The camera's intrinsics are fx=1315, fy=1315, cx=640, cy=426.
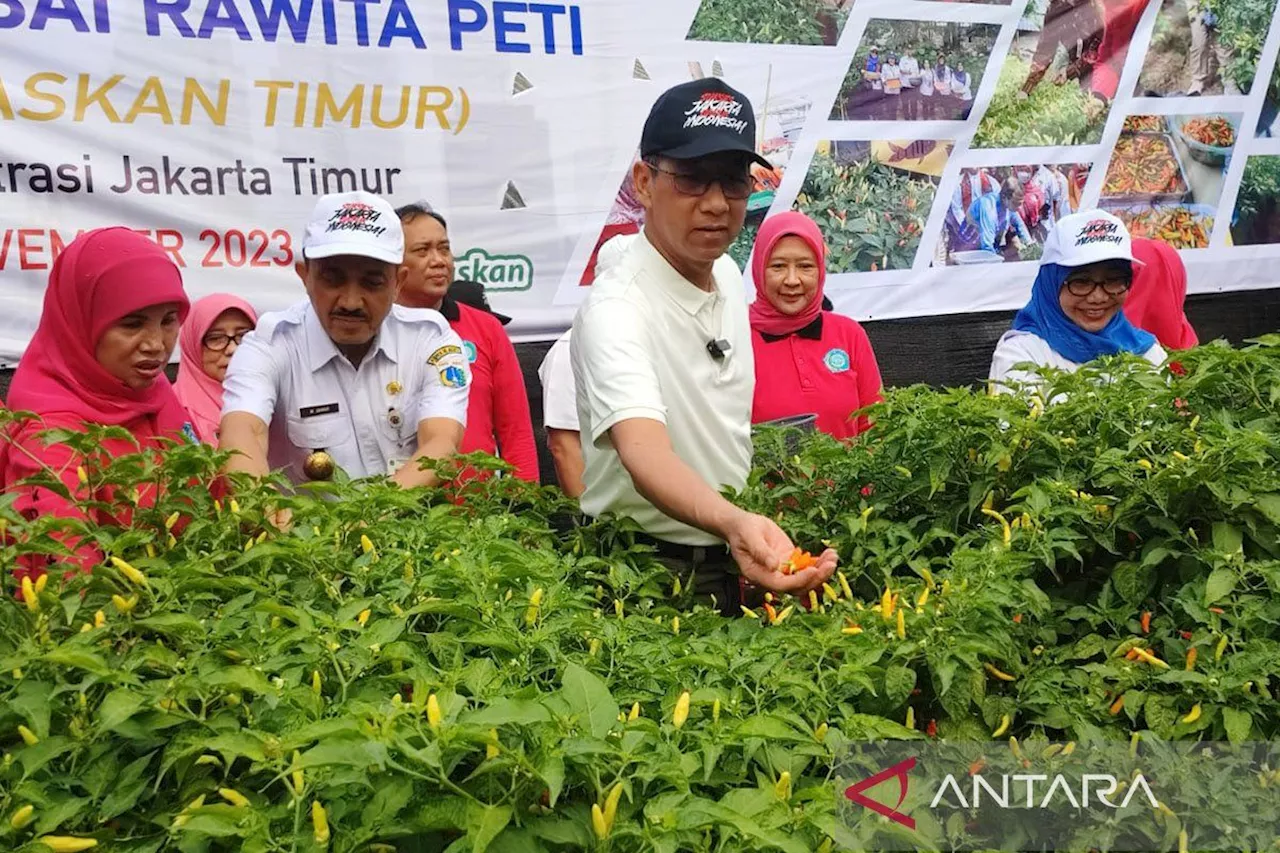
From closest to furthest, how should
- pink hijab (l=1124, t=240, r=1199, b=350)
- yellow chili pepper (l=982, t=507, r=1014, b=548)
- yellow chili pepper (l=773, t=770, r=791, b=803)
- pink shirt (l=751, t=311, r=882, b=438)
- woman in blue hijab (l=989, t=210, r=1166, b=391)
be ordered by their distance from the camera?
1. yellow chili pepper (l=773, t=770, r=791, b=803)
2. yellow chili pepper (l=982, t=507, r=1014, b=548)
3. pink shirt (l=751, t=311, r=882, b=438)
4. woman in blue hijab (l=989, t=210, r=1166, b=391)
5. pink hijab (l=1124, t=240, r=1199, b=350)

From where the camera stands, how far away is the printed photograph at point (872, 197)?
5520mm

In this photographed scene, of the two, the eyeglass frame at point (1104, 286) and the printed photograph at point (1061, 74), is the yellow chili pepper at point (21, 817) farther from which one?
the printed photograph at point (1061, 74)

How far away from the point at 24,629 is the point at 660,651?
810mm

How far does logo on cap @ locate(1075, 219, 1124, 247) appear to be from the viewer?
4.05 meters

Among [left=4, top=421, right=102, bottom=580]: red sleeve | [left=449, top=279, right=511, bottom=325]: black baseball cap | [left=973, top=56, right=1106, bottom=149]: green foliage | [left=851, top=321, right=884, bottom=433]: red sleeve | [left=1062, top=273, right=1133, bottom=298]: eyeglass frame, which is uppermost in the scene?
[left=973, top=56, right=1106, bottom=149]: green foliage

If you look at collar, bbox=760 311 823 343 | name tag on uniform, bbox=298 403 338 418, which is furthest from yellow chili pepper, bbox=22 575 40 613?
collar, bbox=760 311 823 343

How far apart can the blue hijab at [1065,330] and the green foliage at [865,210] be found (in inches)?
57.2

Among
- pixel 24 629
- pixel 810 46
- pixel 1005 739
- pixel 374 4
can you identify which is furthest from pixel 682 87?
pixel 810 46

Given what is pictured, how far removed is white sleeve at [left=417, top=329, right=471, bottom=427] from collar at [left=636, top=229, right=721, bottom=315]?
76cm

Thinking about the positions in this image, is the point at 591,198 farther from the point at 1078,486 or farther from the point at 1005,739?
the point at 1005,739

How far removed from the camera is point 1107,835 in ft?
5.31

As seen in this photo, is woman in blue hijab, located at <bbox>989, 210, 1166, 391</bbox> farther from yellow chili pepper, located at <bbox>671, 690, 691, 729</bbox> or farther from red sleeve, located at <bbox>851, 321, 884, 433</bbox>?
yellow chili pepper, located at <bbox>671, 690, 691, 729</bbox>

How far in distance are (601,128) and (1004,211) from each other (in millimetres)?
1981

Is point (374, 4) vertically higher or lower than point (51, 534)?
higher
